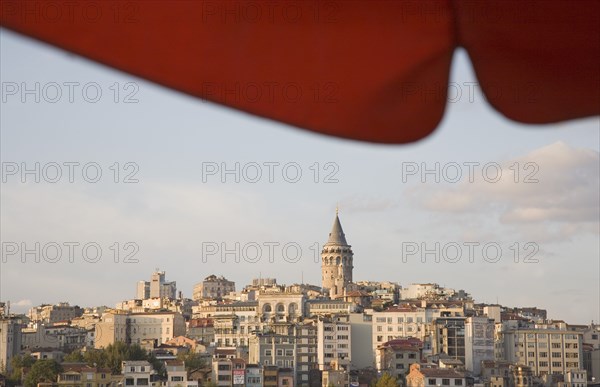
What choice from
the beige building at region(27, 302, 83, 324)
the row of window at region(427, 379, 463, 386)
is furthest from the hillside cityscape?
the beige building at region(27, 302, 83, 324)

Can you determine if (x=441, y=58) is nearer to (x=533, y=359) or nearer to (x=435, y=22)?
(x=435, y=22)

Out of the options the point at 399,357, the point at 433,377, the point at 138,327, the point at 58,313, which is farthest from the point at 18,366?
the point at 58,313

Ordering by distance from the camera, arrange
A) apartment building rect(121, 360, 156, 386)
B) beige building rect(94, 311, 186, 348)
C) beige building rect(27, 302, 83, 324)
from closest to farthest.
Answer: apartment building rect(121, 360, 156, 386) → beige building rect(94, 311, 186, 348) → beige building rect(27, 302, 83, 324)

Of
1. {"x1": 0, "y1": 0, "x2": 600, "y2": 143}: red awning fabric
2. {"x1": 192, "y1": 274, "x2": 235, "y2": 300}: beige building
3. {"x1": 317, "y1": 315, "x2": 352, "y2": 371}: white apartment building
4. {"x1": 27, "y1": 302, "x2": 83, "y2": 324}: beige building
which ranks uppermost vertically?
{"x1": 192, "y1": 274, "x2": 235, "y2": 300}: beige building

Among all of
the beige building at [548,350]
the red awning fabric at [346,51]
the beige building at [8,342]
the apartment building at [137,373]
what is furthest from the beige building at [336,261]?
the red awning fabric at [346,51]

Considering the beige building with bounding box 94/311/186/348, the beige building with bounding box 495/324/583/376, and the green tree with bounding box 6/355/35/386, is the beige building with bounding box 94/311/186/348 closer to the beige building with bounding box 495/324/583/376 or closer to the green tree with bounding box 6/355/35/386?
the green tree with bounding box 6/355/35/386

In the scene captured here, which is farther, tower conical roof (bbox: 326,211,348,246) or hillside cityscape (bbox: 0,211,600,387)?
tower conical roof (bbox: 326,211,348,246)

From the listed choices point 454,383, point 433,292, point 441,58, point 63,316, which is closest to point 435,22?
point 441,58
